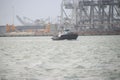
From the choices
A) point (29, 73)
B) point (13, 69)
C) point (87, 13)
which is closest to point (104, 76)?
point (29, 73)

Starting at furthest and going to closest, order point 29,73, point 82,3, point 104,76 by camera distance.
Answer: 1. point 82,3
2. point 29,73
3. point 104,76

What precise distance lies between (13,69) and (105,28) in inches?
5617

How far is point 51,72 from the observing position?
20156 millimetres

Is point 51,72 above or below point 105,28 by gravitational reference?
above

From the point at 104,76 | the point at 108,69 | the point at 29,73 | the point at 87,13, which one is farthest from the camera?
the point at 87,13

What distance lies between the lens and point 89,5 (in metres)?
150

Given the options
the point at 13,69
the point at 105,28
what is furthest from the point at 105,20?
the point at 13,69

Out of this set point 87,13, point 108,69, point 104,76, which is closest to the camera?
→ point 104,76

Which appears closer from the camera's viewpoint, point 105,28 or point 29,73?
point 29,73

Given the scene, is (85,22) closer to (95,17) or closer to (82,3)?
(95,17)

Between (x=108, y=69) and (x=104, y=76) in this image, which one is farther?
(x=108, y=69)

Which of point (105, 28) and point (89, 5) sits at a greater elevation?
point (89, 5)

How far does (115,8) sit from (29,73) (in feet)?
454

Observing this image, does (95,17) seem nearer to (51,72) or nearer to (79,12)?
(79,12)
